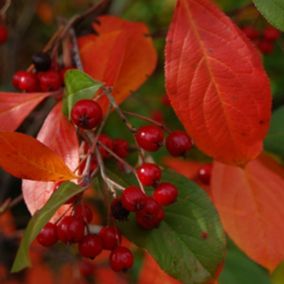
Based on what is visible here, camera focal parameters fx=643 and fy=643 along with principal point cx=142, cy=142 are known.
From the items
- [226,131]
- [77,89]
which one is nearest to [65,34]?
[77,89]

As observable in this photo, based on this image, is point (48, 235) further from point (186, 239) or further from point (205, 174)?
point (205, 174)

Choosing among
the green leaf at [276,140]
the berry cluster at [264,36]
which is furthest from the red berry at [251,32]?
the green leaf at [276,140]

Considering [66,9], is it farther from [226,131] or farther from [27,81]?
[226,131]

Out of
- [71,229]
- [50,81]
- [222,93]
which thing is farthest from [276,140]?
[71,229]

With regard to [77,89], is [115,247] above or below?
below

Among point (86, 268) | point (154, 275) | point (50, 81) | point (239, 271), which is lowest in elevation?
point (86, 268)

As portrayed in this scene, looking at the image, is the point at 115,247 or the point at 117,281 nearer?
the point at 115,247
